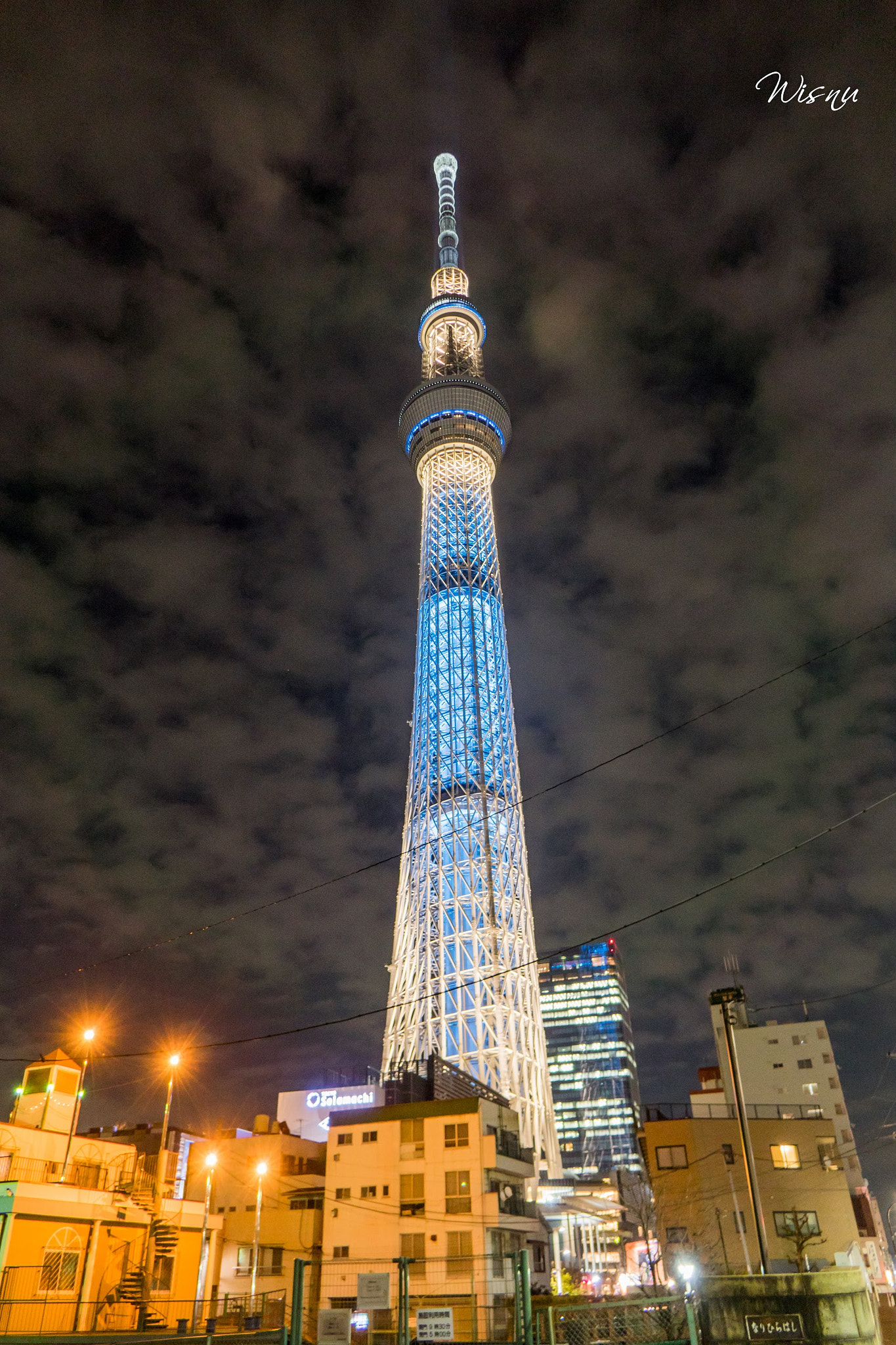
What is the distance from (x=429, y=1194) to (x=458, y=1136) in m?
2.39

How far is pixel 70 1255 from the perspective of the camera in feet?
80.5

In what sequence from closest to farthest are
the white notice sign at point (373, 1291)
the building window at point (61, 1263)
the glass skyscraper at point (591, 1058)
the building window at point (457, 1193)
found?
the white notice sign at point (373, 1291) < the building window at point (61, 1263) < the building window at point (457, 1193) < the glass skyscraper at point (591, 1058)

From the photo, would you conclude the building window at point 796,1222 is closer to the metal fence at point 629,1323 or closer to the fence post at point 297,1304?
the metal fence at point 629,1323

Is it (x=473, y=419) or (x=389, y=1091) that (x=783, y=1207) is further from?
(x=473, y=419)

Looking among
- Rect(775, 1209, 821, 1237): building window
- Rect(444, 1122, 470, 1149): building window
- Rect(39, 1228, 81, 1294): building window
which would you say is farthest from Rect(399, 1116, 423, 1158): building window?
Rect(775, 1209, 821, 1237): building window

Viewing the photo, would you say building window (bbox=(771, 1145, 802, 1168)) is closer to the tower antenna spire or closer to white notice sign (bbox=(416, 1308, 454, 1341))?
white notice sign (bbox=(416, 1308, 454, 1341))

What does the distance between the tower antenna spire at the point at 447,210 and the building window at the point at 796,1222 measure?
79.6 meters

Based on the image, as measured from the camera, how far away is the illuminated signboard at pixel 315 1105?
5838 cm

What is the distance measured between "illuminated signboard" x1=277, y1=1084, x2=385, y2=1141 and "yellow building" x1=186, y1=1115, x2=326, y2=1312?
1347cm

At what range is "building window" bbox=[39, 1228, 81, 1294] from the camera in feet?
77.1

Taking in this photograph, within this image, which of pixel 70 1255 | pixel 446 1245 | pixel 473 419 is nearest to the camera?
pixel 70 1255

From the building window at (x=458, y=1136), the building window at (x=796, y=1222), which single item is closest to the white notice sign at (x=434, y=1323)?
the building window at (x=458, y=1136)

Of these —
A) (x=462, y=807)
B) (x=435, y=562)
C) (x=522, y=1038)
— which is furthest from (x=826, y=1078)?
(x=435, y=562)

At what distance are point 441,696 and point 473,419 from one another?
25848 mm
